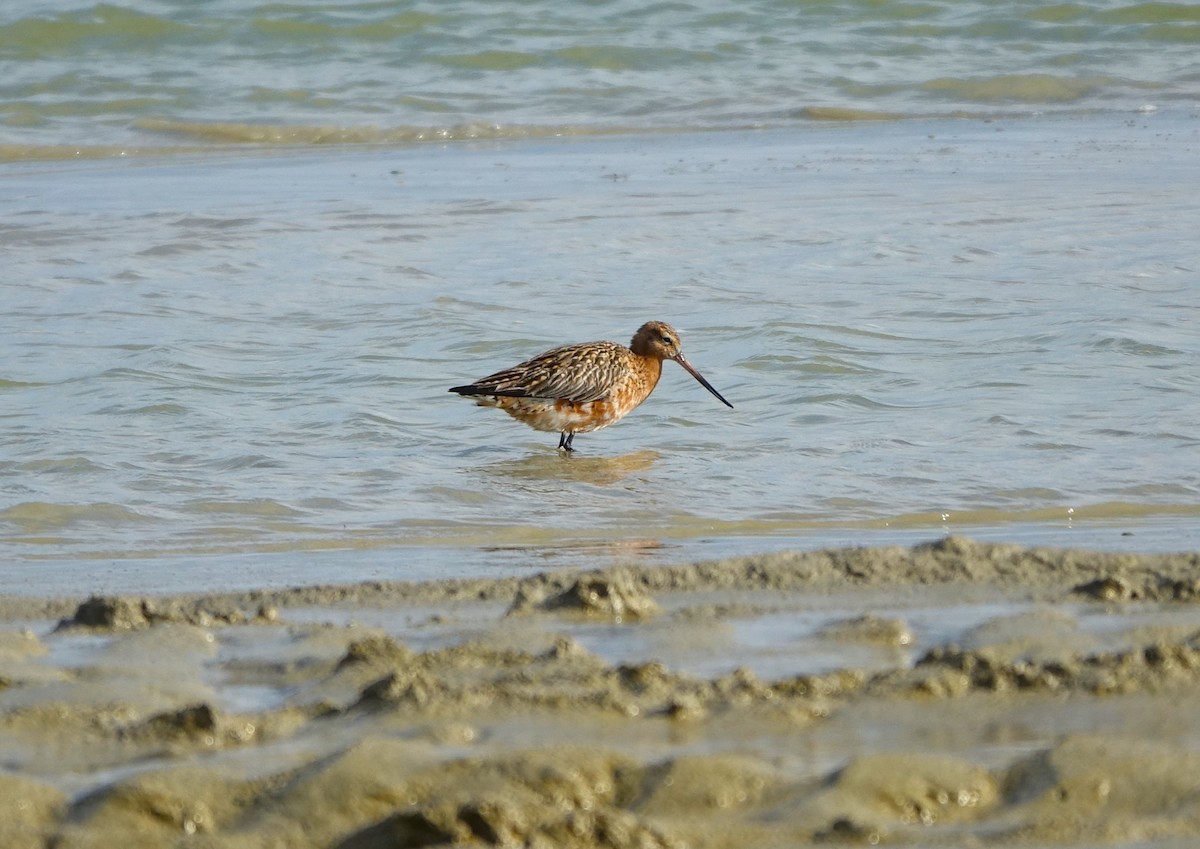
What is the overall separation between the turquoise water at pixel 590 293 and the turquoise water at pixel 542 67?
8 cm

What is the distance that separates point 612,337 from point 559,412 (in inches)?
59.0

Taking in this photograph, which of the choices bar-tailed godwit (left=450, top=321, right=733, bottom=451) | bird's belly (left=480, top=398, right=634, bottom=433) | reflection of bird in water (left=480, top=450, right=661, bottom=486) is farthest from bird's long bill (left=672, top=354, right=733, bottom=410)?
reflection of bird in water (left=480, top=450, right=661, bottom=486)

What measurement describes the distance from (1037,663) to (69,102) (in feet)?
53.6

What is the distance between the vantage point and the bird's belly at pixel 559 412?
8.17 metres

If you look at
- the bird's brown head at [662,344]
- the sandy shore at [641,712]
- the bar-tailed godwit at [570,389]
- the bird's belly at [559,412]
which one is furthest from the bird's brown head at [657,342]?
the sandy shore at [641,712]

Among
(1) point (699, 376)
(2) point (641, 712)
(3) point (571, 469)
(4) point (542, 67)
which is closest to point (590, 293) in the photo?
(1) point (699, 376)

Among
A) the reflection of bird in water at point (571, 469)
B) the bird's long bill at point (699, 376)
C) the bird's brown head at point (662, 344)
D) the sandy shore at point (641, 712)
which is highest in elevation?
the sandy shore at point (641, 712)

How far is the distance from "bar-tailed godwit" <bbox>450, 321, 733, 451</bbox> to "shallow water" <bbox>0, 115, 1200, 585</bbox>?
158 millimetres

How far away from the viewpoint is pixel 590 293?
1033 cm

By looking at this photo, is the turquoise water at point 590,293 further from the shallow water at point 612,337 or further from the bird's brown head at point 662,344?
the bird's brown head at point 662,344

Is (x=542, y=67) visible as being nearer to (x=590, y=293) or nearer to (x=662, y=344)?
(x=590, y=293)

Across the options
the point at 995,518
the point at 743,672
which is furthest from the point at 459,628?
the point at 995,518

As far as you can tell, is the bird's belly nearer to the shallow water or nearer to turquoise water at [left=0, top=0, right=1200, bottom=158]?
the shallow water

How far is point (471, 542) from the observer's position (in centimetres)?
617
